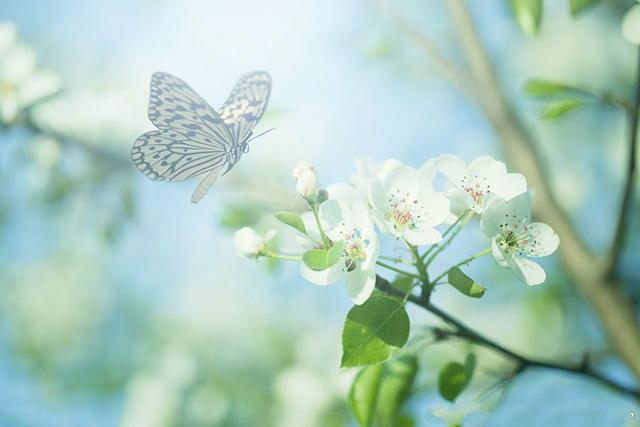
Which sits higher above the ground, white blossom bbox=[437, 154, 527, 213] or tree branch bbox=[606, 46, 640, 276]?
white blossom bbox=[437, 154, 527, 213]

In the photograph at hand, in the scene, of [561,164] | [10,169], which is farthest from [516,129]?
[10,169]

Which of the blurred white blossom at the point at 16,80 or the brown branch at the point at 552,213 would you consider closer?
the brown branch at the point at 552,213

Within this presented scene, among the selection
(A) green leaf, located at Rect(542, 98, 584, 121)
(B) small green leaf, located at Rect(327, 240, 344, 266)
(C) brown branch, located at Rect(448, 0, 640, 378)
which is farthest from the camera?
(C) brown branch, located at Rect(448, 0, 640, 378)

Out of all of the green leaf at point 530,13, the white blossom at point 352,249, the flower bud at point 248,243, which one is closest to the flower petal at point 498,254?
the white blossom at point 352,249

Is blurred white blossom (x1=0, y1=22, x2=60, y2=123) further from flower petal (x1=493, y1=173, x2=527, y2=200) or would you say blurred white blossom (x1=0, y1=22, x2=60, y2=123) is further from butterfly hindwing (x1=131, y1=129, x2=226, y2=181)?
flower petal (x1=493, y1=173, x2=527, y2=200)

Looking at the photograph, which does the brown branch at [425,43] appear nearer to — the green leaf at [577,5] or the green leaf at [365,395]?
the green leaf at [577,5]

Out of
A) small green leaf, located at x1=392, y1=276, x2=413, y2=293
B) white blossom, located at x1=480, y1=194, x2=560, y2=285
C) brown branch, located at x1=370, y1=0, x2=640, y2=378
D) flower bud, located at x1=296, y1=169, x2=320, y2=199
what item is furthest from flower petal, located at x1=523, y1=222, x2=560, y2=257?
brown branch, located at x1=370, y1=0, x2=640, y2=378
